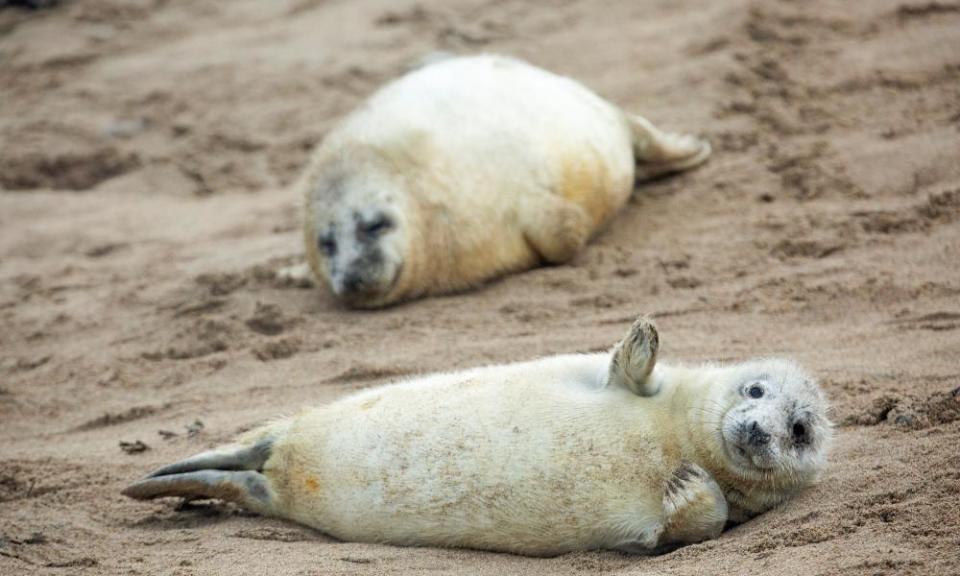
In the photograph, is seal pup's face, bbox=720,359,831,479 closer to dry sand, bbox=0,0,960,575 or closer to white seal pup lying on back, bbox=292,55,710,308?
dry sand, bbox=0,0,960,575

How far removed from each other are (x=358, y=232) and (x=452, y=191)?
1.68 ft

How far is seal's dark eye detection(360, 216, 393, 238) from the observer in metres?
6.65

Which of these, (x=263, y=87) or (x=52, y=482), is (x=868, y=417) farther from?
(x=263, y=87)

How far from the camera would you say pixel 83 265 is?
7457 mm

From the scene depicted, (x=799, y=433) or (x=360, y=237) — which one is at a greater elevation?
(x=799, y=433)

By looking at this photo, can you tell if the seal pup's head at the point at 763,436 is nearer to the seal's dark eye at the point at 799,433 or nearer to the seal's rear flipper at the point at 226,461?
the seal's dark eye at the point at 799,433

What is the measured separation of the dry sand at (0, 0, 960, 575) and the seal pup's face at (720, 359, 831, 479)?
133 mm

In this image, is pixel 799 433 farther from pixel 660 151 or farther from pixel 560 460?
pixel 660 151

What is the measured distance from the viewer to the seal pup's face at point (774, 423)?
3.82m

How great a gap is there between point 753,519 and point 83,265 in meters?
4.72

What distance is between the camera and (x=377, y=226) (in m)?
6.66

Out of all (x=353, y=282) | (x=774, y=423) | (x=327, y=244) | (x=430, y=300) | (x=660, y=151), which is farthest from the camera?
(x=660, y=151)

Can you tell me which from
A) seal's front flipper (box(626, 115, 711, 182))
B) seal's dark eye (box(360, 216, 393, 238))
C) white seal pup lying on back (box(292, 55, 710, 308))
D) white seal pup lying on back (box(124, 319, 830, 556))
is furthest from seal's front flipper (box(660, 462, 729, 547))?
seal's front flipper (box(626, 115, 711, 182))

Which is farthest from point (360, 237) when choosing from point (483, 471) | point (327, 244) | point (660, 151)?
point (483, 471)
